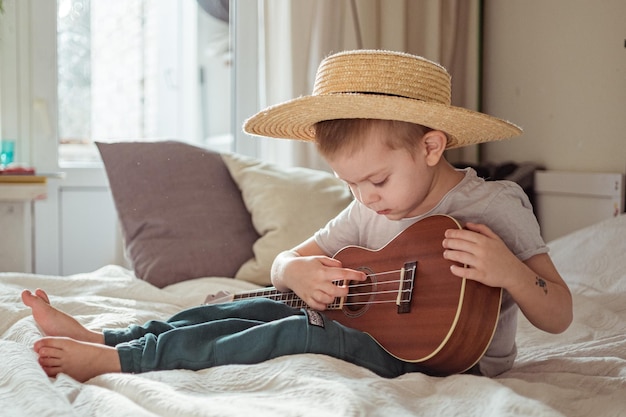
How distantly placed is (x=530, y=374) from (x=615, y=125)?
3.94ft

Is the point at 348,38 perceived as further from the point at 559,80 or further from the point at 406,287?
the point at 406,287

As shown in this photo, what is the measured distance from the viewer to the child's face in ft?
4.12

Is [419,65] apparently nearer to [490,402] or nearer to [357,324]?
[357,324]

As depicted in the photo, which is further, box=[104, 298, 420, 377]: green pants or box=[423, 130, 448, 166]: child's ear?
box=[423, 130, 448, 166]: child's ear

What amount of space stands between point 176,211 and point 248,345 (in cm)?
119

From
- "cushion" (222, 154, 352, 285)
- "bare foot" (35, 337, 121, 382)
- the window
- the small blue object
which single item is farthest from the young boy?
the window

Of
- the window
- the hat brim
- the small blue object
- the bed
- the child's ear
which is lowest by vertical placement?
the bed

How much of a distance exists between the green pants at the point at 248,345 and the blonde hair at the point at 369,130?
280mm

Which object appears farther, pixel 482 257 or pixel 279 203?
pixel 279 203

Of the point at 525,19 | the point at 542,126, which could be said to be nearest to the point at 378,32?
the point at 525,19

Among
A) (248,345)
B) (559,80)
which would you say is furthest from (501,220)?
(559,80)

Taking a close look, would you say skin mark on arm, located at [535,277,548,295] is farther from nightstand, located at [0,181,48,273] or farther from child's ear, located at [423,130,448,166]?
nightstand, located at [0,181,48,273]

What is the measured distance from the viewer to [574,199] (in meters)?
2.38

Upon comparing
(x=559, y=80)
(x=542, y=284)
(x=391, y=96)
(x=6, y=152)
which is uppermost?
(x=559, y=80)
